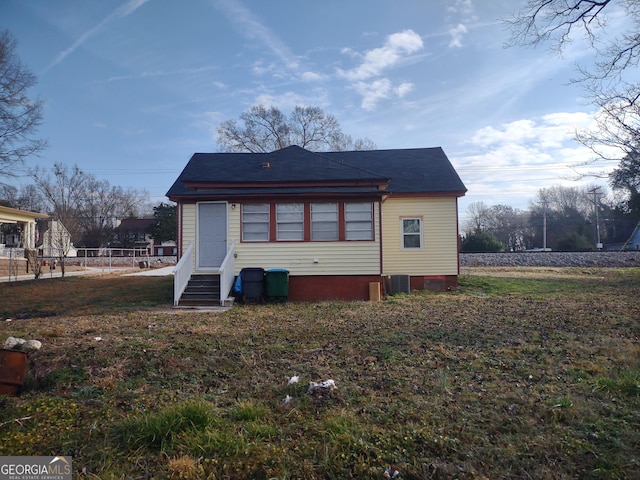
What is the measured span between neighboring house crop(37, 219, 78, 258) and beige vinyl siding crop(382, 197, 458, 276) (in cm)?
1612

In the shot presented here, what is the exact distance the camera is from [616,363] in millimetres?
5262

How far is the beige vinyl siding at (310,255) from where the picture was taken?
12.2 m

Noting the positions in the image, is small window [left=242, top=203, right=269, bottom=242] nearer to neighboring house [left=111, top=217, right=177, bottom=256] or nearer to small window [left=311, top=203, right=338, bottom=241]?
small window [left=311, top=203, right=338, bottom=241]

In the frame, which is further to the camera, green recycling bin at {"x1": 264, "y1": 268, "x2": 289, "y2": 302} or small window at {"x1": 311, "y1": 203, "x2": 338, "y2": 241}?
small window at {"x1": 311, "y1": 203, "x2": 338, "y2": 241}

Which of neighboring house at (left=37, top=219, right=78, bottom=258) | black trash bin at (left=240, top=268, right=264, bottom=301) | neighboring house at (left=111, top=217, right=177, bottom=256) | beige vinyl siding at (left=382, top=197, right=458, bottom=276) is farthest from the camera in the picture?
neighboring house at (left=111, top=217, right=177, bottom=256)

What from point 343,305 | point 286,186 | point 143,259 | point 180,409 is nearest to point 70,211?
point 143,259

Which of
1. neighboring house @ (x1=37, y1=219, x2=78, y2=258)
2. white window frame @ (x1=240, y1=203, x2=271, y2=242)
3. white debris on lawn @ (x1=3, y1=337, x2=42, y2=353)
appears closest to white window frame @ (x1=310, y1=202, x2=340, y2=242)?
white window frame @ (x1=240, y1=203, x2=271, y2=242)

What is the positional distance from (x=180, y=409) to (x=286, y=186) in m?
9.84

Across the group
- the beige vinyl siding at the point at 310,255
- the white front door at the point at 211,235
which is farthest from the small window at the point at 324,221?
the white front door at the point at 211,235

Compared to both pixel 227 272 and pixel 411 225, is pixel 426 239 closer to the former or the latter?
pixel 411 225

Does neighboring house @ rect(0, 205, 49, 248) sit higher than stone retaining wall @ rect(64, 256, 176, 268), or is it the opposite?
neighboring house @ rect(0, 205, 49, 248)

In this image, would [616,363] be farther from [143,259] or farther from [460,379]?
[143,259]

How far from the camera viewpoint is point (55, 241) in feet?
87.0

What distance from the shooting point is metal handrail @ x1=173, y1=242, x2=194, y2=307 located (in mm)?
10742
